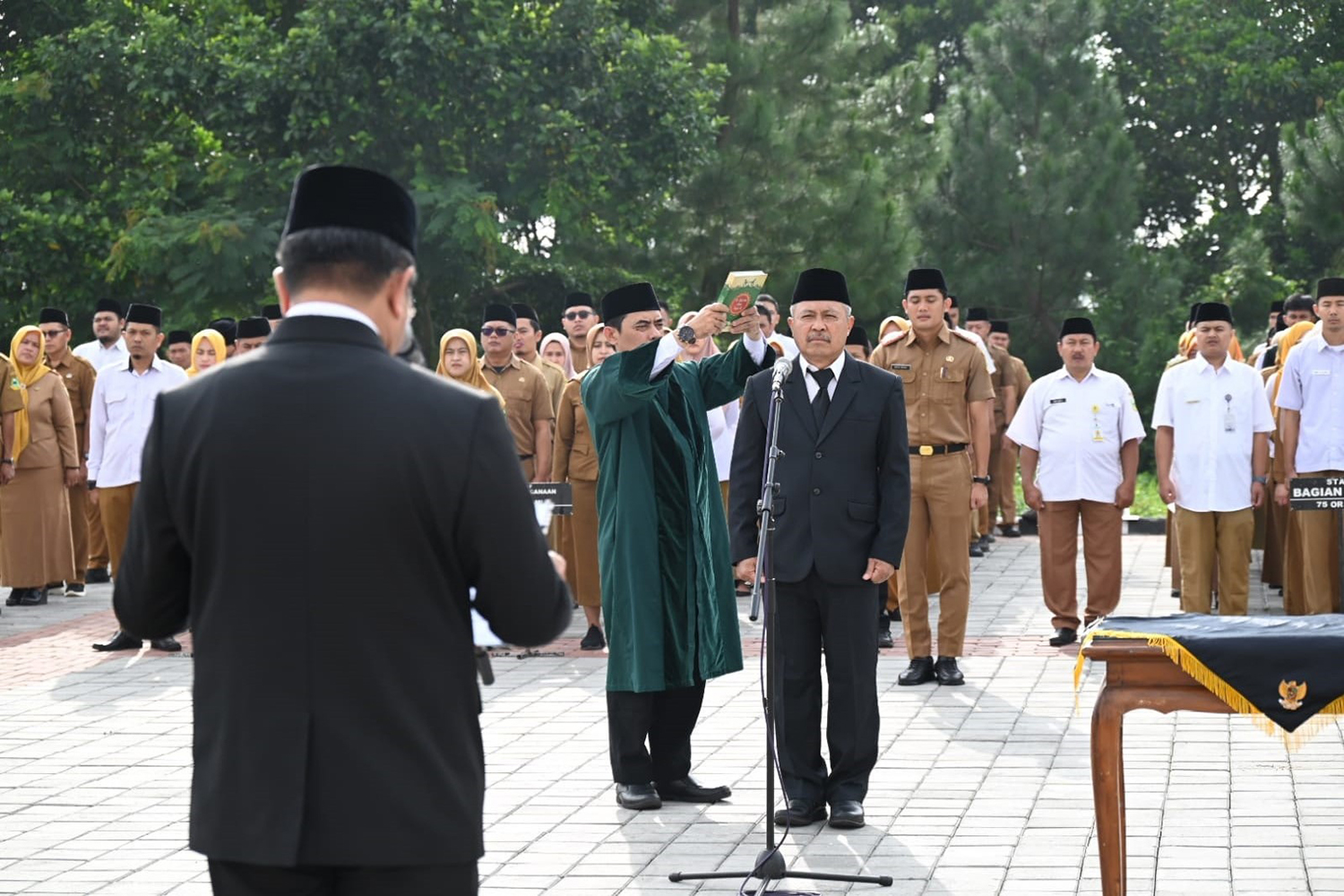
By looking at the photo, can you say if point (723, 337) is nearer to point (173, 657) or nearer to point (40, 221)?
point (40, 221)

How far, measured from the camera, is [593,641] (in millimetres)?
12586

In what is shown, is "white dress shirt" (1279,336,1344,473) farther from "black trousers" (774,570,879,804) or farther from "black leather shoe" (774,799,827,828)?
"black leather shoe" (774,799,827,828)

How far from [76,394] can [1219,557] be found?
10.1 m

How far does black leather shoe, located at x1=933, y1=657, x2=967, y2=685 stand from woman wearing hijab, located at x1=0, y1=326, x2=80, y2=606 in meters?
8.20

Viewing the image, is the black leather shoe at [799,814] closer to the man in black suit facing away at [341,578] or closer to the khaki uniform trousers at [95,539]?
the man in black suit facing away at [341,578]

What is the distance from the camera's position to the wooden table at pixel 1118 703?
548 centimetres

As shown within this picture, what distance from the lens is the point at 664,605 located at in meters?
7.88

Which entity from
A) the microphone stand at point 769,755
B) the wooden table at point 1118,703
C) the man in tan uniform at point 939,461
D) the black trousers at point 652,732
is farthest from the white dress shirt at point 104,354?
the wooden table at point 1118,703

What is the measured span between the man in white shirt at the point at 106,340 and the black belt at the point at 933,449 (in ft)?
29.5

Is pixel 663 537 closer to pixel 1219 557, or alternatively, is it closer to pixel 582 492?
pixel 582 492

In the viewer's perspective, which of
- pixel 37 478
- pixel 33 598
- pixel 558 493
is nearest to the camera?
pixel 558 493

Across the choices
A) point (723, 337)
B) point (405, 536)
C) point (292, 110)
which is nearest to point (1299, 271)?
point (723, 337)

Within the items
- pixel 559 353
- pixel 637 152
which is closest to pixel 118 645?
pixel 559 353

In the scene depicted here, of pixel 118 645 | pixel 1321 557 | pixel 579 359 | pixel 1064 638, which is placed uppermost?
pixel 579 359
